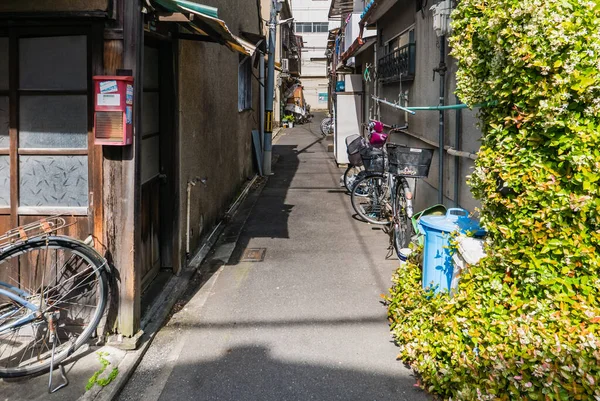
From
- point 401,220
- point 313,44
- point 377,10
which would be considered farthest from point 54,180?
point 313,44

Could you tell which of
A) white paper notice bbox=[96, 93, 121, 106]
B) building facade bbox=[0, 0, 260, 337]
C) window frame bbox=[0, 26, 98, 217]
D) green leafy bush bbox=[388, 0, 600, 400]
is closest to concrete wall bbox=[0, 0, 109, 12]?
building facade bbox=[0, 0, 260, 337]

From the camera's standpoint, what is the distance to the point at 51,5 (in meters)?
4.30

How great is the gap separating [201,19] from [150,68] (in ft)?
4.06

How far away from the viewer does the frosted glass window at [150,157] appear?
593cm

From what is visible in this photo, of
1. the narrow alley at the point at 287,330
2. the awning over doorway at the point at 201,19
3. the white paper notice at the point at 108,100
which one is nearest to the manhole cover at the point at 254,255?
the narrow alley at the point at 287,330

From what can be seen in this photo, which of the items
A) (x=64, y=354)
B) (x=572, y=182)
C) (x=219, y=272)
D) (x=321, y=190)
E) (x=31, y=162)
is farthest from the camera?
(x=321, y=190)

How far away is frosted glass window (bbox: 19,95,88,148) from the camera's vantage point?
473 cm

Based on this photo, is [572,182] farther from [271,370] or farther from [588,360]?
[271,370]

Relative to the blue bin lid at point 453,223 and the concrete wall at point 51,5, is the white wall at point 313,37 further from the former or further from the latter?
the concrete wall at point 51,5

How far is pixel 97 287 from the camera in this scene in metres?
4.47

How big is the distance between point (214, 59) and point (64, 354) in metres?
5.47

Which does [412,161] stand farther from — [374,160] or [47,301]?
[47,301]

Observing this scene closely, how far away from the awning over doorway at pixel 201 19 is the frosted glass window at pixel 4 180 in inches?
73.1

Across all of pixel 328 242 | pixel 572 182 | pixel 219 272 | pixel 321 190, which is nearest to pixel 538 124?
pixel 572 182
